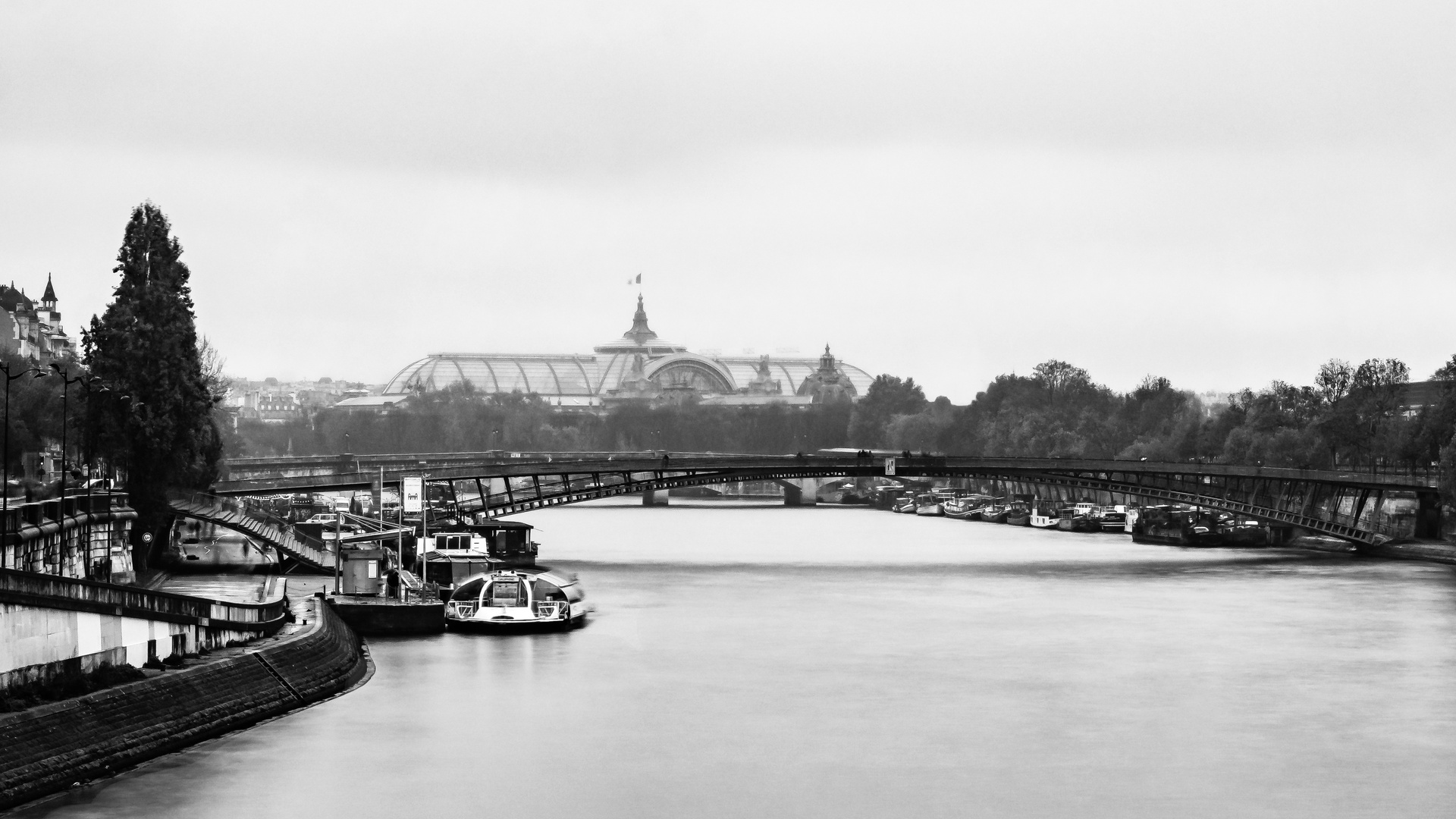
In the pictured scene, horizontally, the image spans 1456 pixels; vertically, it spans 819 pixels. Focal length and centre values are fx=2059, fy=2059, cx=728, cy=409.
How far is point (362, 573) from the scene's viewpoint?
164ft

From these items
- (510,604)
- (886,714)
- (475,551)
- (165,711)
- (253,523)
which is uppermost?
(253,523)

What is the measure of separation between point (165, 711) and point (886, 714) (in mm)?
13127

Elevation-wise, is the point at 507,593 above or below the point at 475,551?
below

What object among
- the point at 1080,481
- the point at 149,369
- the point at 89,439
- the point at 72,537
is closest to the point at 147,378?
the point at 149,369

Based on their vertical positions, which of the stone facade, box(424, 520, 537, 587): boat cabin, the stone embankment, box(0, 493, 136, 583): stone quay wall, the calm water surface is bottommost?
the calm water surface

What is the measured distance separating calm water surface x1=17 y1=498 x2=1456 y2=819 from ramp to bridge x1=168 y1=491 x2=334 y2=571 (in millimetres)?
8118

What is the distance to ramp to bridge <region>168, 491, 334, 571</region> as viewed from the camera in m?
56.6

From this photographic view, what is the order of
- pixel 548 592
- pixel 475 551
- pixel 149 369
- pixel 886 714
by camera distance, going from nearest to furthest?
1. pixel 886 714
2. pixel 548 592
3. pixel 149 369
4. pixel 475 551

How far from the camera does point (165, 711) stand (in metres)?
29.9

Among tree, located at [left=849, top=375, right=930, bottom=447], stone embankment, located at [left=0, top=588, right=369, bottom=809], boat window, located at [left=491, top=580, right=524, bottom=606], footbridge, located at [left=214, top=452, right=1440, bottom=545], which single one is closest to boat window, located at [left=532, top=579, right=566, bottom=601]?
boat window, located at [left=491, top=580, right=524, bottom=606]

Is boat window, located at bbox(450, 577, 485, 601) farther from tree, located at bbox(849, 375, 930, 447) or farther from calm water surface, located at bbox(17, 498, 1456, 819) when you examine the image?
tree, located at bbox(849, 375, 930, 447)

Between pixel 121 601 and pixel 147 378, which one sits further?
pixel 147 378

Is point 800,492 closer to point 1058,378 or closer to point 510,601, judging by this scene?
point 1058,378

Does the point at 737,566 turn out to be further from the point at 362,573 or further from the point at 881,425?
the point at 881,425
